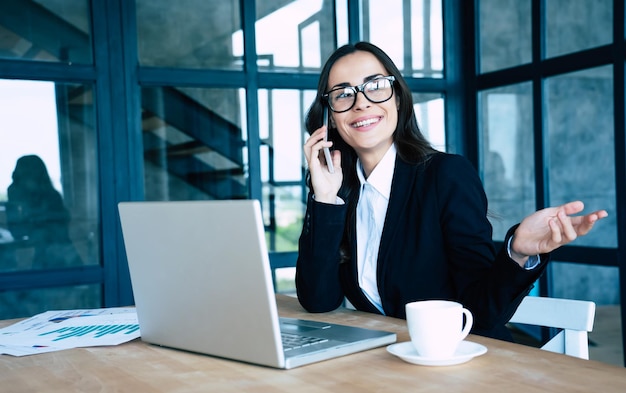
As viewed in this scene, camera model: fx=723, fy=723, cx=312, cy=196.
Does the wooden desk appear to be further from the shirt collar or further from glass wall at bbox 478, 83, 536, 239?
glass wall at bbox 478, 83, 536, 239

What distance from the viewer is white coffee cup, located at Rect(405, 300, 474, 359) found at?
1123 millimetres

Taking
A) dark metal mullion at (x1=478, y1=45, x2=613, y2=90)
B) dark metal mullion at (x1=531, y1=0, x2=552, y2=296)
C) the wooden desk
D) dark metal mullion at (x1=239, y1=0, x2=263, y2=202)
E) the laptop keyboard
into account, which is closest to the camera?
the wooden desk

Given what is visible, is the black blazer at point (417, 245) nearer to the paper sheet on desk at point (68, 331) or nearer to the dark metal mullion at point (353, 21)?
the paper sheet on desk at point (68, 331)

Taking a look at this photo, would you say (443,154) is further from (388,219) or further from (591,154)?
(591,154)

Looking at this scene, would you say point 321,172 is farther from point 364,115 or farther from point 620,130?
point 620,130

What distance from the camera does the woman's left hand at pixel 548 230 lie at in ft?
4.17

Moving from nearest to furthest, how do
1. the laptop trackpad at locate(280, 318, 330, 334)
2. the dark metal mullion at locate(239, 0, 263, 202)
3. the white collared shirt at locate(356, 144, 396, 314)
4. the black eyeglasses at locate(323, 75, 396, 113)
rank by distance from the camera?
the laptop trackpad at locate(280, 318, 330, 334), the white collared shirt at locate(356, 144, 396, 314), the black eyeglasses at locate(323, 75, 396, 113), the dark metal mullion at locate(239, 0, 263, 202)

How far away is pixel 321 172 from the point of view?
1904 millimetres

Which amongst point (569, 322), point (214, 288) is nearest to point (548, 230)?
point (569, 322)

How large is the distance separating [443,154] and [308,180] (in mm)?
375

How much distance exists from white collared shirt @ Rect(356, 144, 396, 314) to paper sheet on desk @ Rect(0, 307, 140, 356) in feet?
1.92

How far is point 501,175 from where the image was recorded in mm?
4016

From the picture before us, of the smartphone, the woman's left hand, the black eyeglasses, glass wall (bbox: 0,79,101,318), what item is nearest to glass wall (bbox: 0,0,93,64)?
glass wall (bbox: 0,79,101,318)

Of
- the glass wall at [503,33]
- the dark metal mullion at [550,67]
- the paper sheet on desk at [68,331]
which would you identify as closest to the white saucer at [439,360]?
the paper sheet on desk at [68,331]
